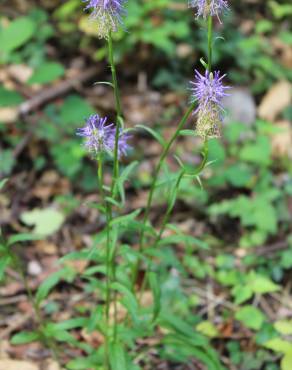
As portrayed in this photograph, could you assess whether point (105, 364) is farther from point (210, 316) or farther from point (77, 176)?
point (77, 176)

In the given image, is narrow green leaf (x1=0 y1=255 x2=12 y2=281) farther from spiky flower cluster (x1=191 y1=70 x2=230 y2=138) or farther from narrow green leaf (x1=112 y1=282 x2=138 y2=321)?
spiky flower cluster (x1=191 y1=70 x2=230 y2=138)

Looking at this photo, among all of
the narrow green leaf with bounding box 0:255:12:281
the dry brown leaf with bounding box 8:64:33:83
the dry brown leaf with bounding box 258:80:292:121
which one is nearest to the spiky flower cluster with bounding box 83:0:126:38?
the narrow green leaf with bounding box 0:255:12:281

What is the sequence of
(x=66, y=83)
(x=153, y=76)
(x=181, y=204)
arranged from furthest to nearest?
(x=153, y=76) < (x=66, y=83) < (x=181, y=204)

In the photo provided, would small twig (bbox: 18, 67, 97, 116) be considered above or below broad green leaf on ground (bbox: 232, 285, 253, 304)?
above

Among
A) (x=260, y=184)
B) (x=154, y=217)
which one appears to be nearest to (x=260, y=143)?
(x=260, y=184)

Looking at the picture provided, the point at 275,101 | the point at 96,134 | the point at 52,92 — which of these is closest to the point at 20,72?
the point at 52,92
